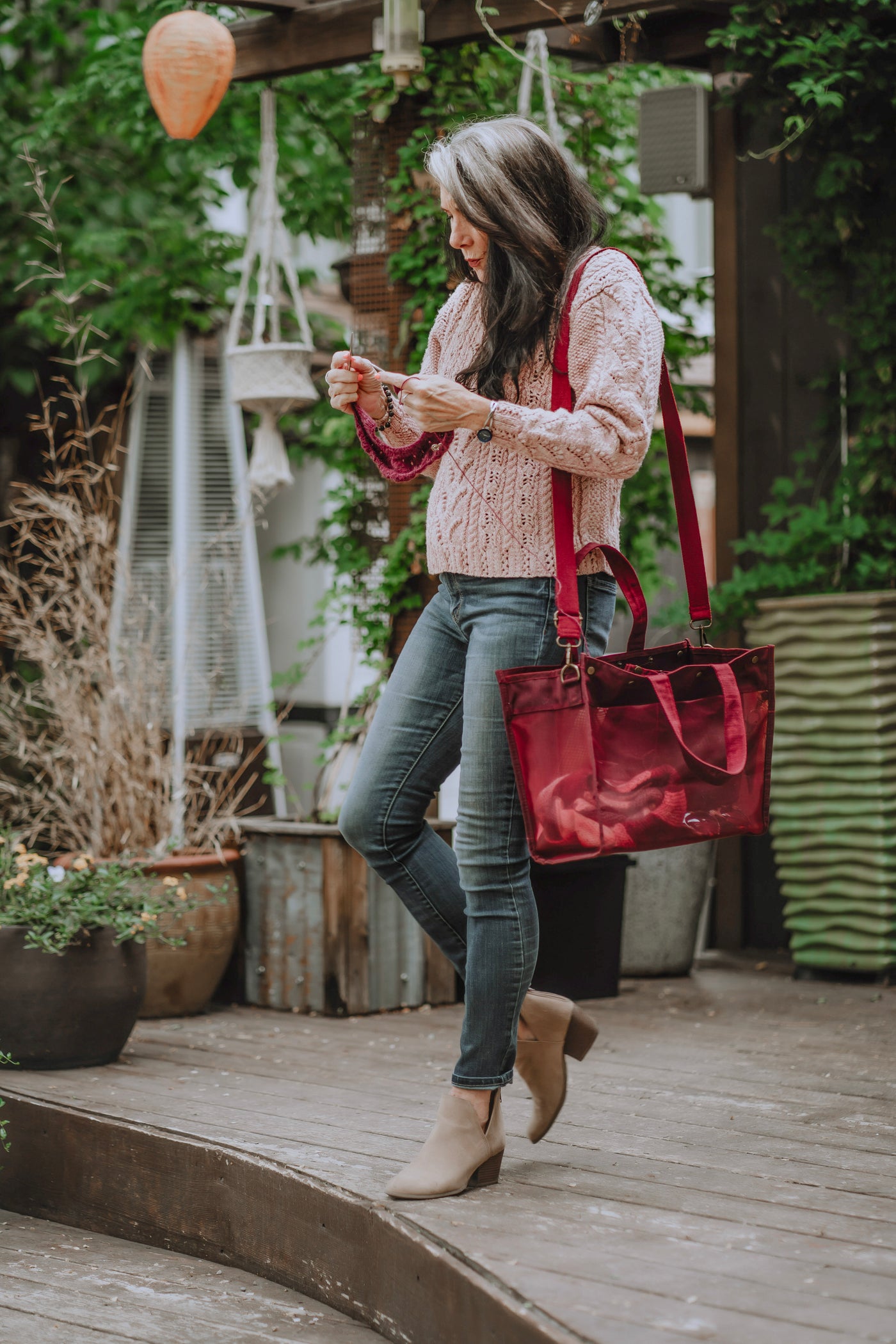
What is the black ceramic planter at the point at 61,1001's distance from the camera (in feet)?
10.6

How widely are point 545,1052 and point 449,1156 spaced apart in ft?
0.81

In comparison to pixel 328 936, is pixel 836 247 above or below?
above

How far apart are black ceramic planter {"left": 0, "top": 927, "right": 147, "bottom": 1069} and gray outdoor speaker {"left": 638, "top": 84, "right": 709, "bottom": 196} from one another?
269cm

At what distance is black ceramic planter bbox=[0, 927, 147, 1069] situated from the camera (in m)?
3.24

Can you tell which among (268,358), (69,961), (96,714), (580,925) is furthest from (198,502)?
(69,961)

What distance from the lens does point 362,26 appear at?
157 inches

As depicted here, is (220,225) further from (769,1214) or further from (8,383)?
(769,1214)

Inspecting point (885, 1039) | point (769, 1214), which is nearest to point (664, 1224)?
point (769, 1214)

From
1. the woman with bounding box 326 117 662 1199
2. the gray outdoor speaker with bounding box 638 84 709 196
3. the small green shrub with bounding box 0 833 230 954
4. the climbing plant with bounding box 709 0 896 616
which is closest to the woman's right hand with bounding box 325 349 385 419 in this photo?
the woman with bounding box 326 117 662 1199

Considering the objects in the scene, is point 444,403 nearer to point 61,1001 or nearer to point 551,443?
point 551,443

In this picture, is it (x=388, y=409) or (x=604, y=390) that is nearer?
(x=604, y=390)

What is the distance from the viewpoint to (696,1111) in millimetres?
2785

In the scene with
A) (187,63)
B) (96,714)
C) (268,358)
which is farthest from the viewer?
(268,358)

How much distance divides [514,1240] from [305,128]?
488cm
